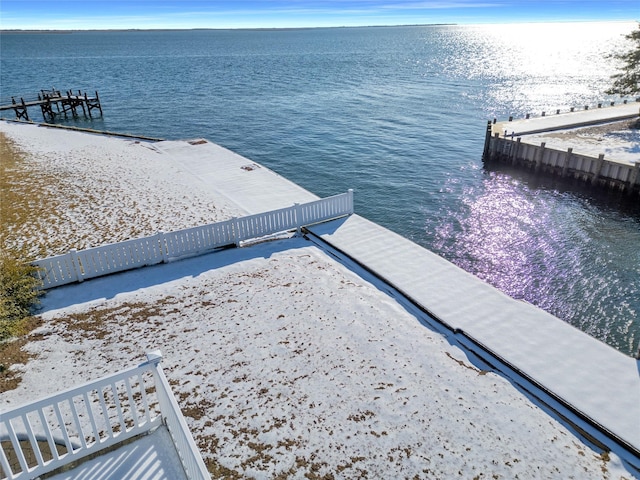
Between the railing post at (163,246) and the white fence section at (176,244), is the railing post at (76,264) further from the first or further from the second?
the railing post at (163,246)

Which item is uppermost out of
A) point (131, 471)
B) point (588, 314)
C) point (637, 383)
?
point (131, 471)

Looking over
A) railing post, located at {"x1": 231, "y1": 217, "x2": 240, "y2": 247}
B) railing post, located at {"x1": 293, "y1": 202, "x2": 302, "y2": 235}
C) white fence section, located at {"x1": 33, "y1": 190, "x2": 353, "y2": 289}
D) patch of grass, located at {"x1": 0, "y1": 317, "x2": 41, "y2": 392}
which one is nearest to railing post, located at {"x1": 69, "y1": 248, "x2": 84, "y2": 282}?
white fence section, located at {"x1": 33, "y1": 190, "x2": 353, "y2": 289}

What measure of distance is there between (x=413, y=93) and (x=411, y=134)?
2667 cm

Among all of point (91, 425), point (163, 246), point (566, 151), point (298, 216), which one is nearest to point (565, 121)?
point (566, 151)

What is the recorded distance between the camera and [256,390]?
7508mm

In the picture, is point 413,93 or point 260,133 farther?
point 413,93

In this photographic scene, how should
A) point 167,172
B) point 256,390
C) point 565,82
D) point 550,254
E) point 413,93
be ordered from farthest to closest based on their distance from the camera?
point 565,82, point 413,93, point 167,172, point 550,254, point 256,390

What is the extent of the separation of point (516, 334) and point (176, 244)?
9062 millimetres

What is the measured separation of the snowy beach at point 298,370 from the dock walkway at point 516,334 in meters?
0.47

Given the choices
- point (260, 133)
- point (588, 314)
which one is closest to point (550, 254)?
point (588, 314)

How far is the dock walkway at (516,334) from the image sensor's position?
24.5 feet

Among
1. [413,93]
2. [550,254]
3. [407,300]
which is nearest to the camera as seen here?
[407,300]

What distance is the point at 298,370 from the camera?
26.3ft

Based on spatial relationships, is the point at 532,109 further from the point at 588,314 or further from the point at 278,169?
the point at 588,314
